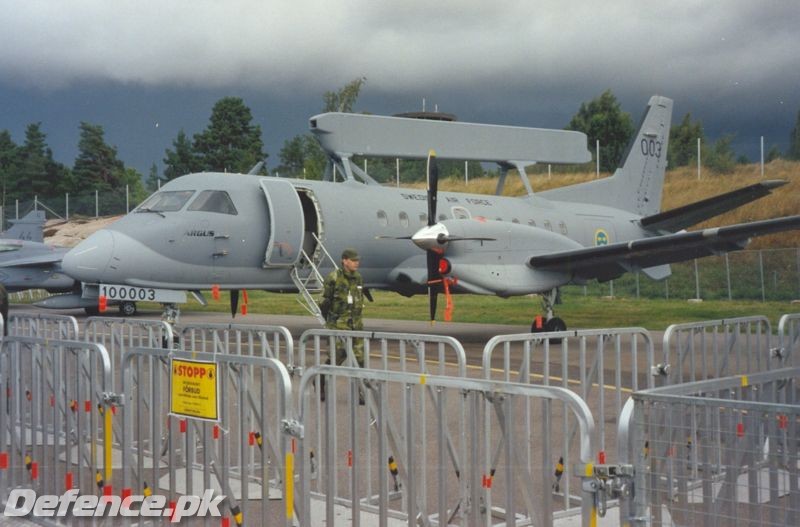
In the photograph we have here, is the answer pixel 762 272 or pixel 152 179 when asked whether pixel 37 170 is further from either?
pixel 762 272

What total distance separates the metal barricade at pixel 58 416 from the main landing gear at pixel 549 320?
11.7 metres

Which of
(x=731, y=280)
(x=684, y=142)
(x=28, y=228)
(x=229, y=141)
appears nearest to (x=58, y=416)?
(x=731, y=280)

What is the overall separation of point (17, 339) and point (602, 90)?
2733 centimetres

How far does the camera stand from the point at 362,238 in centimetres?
1809

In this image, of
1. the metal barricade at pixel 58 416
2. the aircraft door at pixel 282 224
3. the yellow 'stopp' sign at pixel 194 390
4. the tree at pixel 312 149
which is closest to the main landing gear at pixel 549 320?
the aircraft door at pixel 282 224

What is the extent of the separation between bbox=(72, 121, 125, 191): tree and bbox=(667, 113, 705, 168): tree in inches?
1070

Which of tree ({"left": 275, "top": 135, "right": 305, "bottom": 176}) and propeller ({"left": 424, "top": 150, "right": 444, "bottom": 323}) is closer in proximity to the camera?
propeller ({"left": 424, "top": 150, "right": 444, "bottom": 323})

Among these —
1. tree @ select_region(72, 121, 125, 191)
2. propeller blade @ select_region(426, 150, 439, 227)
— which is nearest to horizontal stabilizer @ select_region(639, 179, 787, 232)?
propeller blade @ select_region(426, 150, 439, 227)

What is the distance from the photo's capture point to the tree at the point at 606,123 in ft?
107

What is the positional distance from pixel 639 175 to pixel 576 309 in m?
5.45

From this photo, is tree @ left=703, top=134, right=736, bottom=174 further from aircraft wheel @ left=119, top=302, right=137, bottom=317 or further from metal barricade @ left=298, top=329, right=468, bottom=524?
aircraft wheel @ left=119, top=302, right=137, bottom=317

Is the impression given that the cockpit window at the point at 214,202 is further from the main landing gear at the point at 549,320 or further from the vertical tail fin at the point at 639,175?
the vertical tail fin at the point at 639,175

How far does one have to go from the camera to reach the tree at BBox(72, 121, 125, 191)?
44688 mm

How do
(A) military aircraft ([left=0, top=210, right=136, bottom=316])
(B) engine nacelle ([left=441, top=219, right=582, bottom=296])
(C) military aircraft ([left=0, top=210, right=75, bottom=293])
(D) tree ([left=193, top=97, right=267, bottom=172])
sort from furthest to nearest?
(D) tree ([left=193, top=97, right=267, bottom=172]) → (C) military aircraft ([left=0, top=210, right=75, bottom=293]) → (A) military aircraft ([left=0, top=210, right=136, bottom=316]) → (B) engine nacelle ([left=441, top=219, right=582, bottom=296])
